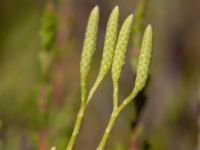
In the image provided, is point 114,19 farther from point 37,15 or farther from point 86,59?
point 37,15

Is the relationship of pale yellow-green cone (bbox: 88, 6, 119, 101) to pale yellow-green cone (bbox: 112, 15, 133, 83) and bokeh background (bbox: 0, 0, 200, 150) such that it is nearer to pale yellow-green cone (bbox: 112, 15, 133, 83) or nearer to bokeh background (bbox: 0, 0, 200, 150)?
pale yellow-green cone (bbox: 112, 15, 133, 83)

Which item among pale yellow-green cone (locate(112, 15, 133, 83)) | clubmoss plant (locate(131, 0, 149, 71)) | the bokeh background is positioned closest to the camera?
pale yellow-green cone (locate(112, 15, 133, 83))

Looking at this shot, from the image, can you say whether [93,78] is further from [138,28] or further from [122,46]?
[122,46]

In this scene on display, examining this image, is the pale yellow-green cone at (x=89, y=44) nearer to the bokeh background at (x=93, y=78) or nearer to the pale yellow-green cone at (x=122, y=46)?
the pale yellow-green cone at (x=122, y=46)

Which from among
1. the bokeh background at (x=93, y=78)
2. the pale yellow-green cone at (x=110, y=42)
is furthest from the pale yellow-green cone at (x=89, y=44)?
the bokeh background at (x=93, y=78)

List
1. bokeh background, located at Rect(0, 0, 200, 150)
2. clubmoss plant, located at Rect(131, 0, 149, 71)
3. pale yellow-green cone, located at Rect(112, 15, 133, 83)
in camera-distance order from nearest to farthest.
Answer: pale yellow-green cone, located at Rect(112, 15, 133, 83)
clubmoss plant, located at Rect(131, 0, 149, 71)
bokeh background, located at Rect(0, 0, 200, 150)

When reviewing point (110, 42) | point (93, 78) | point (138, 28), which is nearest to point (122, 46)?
point (110, 42)

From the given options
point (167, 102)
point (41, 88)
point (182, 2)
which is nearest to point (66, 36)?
point (41, 88)

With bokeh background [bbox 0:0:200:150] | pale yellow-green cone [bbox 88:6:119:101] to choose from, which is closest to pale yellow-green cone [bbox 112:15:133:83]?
pale yellow-green cone [bbox 88:6:119:101]

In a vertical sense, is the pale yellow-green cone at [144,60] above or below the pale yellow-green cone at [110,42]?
below
